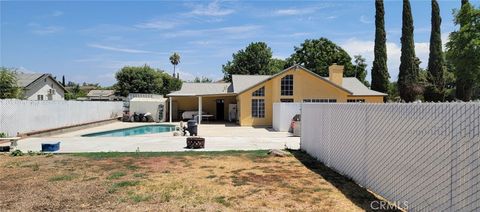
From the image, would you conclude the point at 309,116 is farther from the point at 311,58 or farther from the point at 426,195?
the point at 311,58

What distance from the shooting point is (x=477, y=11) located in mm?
29953

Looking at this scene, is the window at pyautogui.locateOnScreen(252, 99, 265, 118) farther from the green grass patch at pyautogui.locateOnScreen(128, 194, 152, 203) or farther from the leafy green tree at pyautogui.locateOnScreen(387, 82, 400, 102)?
the green grass patch at pyautogui.locateOnScreen(128, 194, 152, 203)

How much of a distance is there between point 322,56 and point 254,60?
1057 cm

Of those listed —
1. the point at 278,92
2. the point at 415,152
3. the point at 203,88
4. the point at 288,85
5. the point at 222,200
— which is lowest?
the point at 222,200

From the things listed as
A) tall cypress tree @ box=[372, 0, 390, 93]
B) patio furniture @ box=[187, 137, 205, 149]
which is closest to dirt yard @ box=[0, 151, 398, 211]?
patio furniture @ box=[187, 137, 205, 149]

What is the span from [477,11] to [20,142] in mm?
32711

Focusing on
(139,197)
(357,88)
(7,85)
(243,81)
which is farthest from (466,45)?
(7,85)

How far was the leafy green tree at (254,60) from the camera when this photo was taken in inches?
2340

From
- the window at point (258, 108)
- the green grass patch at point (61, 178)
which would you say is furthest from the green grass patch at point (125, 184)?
the window at point (258, 108)

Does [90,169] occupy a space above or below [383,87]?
below

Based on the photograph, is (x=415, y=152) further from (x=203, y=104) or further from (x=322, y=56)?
(x=322, y=56)

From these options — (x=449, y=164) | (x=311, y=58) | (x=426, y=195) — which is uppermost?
(x=311, y=58)

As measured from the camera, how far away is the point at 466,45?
29609 mm

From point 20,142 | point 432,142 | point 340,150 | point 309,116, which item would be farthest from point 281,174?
point 20,142
